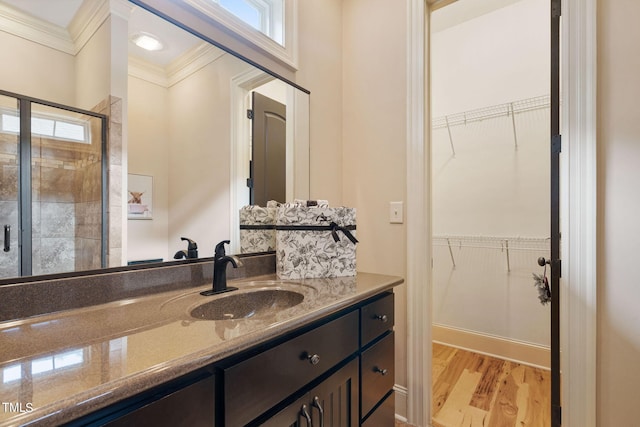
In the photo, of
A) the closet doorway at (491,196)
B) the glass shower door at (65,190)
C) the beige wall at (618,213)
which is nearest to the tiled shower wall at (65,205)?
the glass shower door at (65,190)

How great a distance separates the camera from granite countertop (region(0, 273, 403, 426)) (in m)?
0.41

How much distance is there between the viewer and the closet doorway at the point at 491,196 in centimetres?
224

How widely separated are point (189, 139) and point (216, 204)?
280mm

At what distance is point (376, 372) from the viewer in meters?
1.10

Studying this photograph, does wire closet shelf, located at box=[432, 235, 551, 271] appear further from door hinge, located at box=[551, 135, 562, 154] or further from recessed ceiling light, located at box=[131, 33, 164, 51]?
recessed ceiling light, located at box=[131, 33, 164, 51]

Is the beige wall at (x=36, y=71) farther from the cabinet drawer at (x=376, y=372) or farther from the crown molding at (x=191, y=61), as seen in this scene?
the cabinet drawer at (x=376, y=372)

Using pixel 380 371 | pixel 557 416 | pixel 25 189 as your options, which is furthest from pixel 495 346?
pixel 25 189

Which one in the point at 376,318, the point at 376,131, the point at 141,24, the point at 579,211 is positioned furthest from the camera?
the point at 376,131

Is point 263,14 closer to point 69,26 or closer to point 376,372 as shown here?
point 69,26

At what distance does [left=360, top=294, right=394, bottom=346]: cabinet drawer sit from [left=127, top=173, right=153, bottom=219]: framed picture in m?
0.83

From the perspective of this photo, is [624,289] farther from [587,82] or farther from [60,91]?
[60,91]

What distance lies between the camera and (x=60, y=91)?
83 centimetres

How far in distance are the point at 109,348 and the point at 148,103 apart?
81cm

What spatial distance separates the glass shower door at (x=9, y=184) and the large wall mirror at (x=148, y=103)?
0.04 meters
